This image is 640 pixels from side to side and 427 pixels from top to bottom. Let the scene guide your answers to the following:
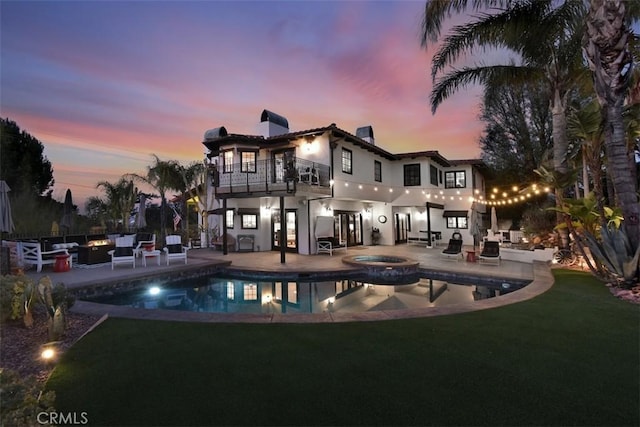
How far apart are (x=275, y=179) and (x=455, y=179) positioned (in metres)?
13.8

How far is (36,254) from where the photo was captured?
10352 millimetres

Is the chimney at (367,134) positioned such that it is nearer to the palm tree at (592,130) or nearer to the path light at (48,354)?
the palm tree at (592,130)

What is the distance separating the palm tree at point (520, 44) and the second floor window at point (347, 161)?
17.1 feet

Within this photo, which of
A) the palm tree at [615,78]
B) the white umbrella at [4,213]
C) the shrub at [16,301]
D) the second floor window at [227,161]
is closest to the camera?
the shrub at [16,301]

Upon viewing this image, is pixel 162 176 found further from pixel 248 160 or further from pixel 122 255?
pixel 122 255

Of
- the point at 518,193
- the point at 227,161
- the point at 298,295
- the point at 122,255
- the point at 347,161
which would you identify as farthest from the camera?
the point at 518,193

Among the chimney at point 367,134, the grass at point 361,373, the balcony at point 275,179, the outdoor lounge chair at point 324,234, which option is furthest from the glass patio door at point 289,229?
the grass at point 361,373

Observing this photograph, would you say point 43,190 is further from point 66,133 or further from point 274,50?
point 274,50

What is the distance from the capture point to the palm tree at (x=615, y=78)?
6.75m

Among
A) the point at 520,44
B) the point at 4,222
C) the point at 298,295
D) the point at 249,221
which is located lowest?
the point at 298,295

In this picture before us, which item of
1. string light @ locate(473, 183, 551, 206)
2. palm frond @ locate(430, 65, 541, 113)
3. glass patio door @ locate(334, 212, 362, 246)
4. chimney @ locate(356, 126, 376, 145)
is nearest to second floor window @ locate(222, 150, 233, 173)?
glass patio door @ locate(334, 212, 362, 246)

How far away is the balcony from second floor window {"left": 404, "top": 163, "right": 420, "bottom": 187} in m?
7.59

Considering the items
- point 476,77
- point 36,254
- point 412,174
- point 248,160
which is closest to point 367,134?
point 412,174

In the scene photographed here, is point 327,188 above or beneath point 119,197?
beneath
